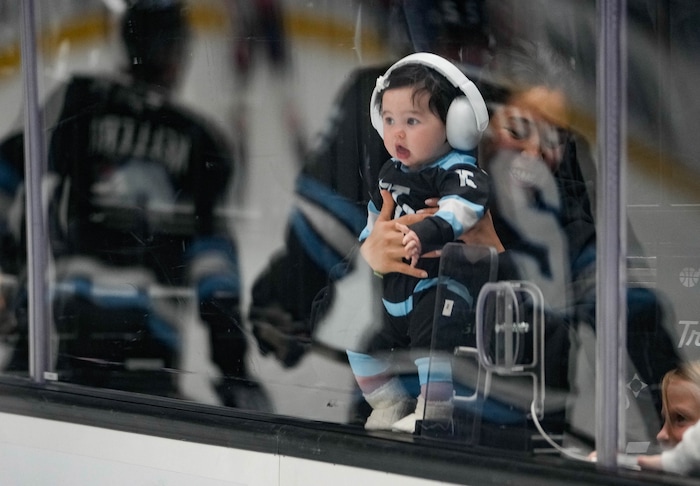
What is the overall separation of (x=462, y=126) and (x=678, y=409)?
2.63 feet

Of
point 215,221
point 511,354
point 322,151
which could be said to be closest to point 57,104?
point 215,221

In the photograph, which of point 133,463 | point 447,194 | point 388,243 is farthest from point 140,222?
point 447,194

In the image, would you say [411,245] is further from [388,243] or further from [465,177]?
[465,177]

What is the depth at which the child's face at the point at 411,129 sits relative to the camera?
9.77 feet

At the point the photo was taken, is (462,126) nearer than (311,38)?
Yes

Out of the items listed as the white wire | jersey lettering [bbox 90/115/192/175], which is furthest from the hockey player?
the white wire

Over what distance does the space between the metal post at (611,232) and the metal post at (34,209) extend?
73.0 inches

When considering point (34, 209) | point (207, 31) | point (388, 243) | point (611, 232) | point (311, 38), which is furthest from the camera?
point (34, 209)

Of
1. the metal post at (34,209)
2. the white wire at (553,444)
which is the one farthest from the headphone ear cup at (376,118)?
the metal post at (34,209)

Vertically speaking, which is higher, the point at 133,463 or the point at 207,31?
the point at 207,31

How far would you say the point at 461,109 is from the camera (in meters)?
2.93

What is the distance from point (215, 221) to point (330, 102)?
485mm

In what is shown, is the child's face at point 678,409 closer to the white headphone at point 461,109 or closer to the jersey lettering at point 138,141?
the white headphone at point 461,109

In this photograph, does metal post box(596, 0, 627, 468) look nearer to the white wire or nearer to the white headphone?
the white wire
